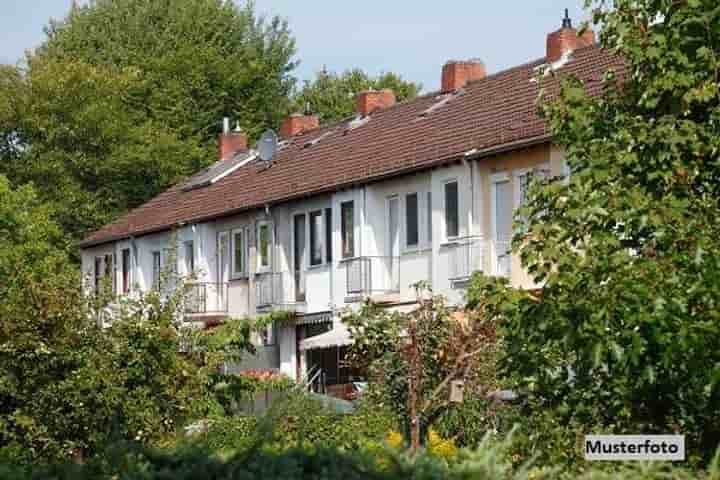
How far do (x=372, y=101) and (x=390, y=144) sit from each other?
7.73 m

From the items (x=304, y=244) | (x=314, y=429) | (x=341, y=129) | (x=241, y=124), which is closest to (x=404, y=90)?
(x=241, y=124)

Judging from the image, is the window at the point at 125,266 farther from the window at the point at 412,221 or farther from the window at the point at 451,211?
the window at the point at 451,211

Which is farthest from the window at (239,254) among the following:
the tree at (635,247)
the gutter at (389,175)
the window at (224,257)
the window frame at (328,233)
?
the tree at (635,247)

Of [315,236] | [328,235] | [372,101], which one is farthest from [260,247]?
[372,101]

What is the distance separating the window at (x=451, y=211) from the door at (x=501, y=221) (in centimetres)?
149

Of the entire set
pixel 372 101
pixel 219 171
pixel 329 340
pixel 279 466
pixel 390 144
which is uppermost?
pixel 372 101

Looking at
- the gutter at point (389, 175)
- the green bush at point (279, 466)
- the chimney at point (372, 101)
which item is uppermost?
the chimney at point (372, 101)

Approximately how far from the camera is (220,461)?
7445 millimetres

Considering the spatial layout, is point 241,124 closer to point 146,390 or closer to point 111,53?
point 111,53

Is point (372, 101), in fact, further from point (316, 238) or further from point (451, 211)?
point (451, 211)

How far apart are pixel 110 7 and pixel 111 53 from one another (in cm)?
342

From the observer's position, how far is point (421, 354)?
26.2 metres

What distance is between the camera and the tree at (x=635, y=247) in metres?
13.3

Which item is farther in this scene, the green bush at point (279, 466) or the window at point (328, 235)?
the window at point (328, 235)
